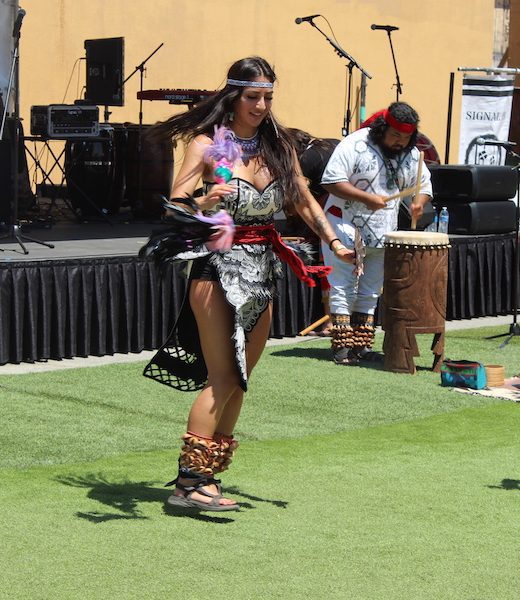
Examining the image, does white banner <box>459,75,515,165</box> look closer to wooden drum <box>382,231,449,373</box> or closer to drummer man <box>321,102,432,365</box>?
drummer man <box>321,102,432,365</box>

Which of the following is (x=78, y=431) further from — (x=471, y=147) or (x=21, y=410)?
(x=471, y=147)

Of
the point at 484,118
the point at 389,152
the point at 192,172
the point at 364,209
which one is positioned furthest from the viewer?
the point at 484,118

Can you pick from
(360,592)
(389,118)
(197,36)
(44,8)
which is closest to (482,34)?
(197,36)

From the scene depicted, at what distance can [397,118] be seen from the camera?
25.8 feet

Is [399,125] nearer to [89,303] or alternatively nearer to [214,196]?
[89,303]

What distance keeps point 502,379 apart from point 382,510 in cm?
306

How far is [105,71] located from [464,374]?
319 inches

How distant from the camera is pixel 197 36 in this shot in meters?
17.3

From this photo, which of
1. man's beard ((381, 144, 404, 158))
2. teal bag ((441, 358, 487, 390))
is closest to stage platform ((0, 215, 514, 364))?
teal bag ((441, 358, 487, 390))

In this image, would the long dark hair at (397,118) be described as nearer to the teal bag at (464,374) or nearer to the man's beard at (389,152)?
the man's beard at (389,152)

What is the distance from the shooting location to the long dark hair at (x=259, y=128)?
187 inches

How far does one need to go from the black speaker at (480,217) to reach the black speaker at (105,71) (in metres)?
4.46

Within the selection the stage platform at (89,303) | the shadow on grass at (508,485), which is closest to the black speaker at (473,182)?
the stage platform at (89,303)

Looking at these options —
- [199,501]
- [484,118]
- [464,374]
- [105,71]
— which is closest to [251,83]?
[199,501]
